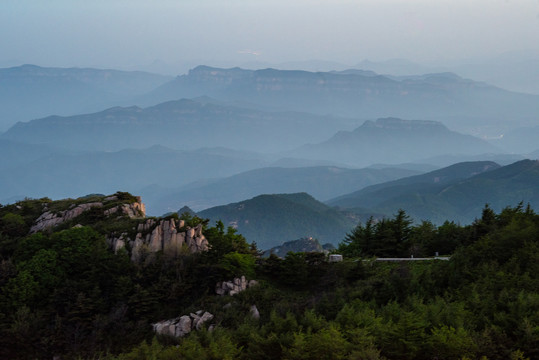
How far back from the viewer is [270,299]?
40.7 metres

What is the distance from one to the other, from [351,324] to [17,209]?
44944 mm

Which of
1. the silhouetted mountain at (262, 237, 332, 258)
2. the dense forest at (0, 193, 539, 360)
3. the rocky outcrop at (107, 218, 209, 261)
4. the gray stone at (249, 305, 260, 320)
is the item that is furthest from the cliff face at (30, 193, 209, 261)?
the silhouetted mountain at (262, 237, 332, 258)

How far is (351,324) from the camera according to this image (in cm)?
2889

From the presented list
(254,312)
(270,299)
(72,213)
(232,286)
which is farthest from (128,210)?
(254,312)

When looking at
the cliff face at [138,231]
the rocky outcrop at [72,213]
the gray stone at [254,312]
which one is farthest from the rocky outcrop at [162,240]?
the gray stone at [254,312]

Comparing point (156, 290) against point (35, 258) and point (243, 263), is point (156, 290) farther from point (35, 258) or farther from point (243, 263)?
point (35, 258)

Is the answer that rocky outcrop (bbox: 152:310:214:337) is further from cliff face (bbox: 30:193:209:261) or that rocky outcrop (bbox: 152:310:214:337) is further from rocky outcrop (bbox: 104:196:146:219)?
rocky outcrop (bbox: 104:196:146:219)

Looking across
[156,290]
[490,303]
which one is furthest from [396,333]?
[156,290]

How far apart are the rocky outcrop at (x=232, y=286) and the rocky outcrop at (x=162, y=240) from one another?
544 cm

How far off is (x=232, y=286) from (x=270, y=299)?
3670mm

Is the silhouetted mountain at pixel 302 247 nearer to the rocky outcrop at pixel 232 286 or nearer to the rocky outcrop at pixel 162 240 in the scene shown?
the rocky outcrop at pixel 162 240

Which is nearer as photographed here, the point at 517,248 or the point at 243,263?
the point at 517,248

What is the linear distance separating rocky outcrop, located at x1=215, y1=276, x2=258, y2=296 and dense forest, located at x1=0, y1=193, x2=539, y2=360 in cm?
80

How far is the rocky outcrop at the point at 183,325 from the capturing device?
3678 centimetres
